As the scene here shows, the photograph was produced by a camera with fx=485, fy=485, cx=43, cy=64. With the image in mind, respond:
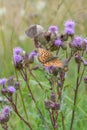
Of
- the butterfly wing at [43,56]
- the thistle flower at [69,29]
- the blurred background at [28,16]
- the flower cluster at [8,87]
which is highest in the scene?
the thistle flower at [69,29]

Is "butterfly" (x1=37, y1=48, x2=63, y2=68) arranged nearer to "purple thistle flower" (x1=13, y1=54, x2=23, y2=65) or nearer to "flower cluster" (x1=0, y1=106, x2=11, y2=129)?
"purple thistle flower" (x1=13, y1=54, x2=23, y2=65)

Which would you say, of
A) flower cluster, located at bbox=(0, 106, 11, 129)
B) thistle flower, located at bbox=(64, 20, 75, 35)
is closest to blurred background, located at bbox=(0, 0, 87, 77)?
thistle flower, located at bbox=(64, 20, 75, 35)

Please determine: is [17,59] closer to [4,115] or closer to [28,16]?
[4,115]

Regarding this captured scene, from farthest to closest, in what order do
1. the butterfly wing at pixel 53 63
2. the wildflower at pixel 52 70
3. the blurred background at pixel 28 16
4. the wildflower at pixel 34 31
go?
the blurred background at pixel 28 16 → the wildflower at pixel 34 31 → the wildflower at pixel 52 70 → the butterfly wing at pixel 53 63

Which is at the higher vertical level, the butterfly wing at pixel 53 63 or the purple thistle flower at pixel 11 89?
the butterfly wing at pixel 53 63

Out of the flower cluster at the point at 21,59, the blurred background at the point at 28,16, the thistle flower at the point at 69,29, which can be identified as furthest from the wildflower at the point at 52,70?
the blurred background at the point at 28,16

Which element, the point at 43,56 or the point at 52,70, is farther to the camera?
the point at 52,70

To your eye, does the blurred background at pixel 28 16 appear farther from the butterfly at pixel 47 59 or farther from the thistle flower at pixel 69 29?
the butterfly at pixel 47 59

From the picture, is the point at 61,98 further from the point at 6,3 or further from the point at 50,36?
the point at 6,3

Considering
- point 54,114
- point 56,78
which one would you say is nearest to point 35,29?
point 56,78

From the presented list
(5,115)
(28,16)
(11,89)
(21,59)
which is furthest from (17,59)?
(28,16)

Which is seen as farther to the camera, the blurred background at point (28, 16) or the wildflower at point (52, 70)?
the blurred background at point (28, 16)
